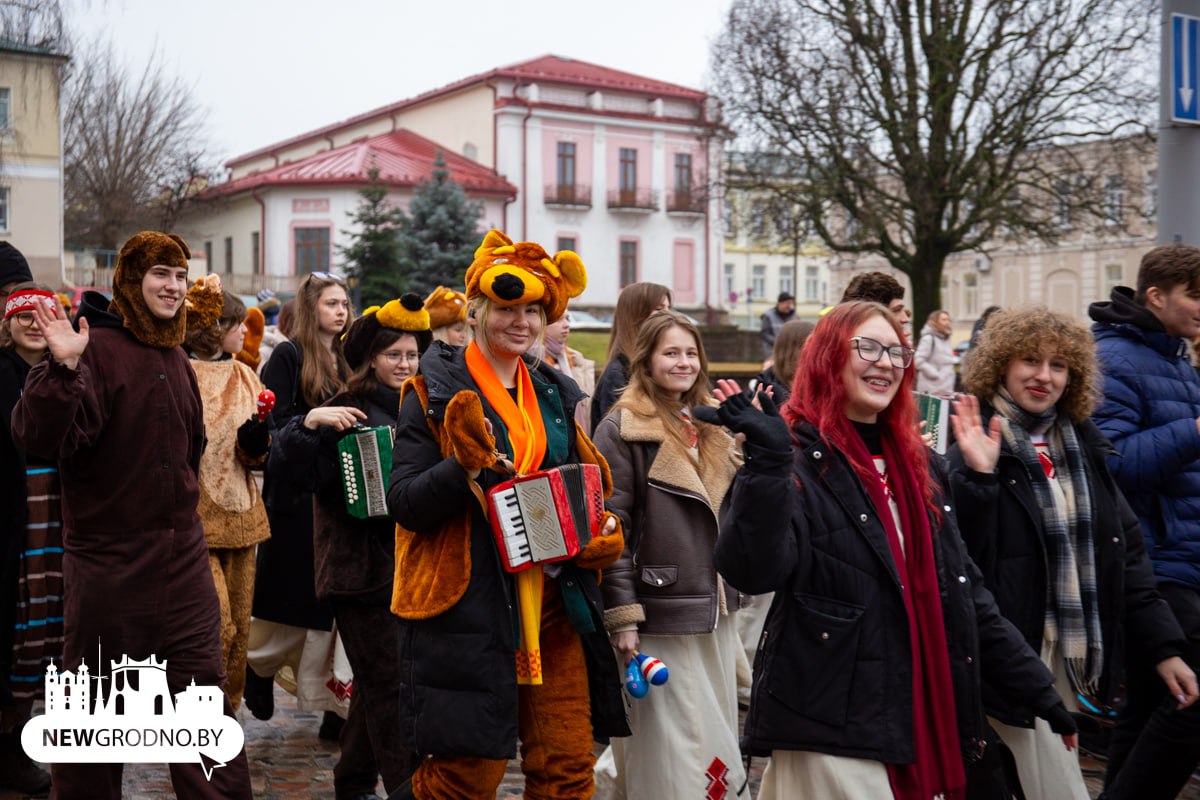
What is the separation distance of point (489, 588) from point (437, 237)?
37.4 meters

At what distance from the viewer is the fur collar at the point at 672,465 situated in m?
4.95

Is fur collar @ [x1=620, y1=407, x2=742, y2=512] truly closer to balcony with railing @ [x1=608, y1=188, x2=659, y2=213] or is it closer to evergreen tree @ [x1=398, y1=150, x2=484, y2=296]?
evergreen tree @ [x1=398, y1=150, x2=484, y2=296]

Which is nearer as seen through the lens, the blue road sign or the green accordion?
the green accordion

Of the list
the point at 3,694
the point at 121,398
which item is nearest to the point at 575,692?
the point at 121,398

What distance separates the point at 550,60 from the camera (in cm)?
5941

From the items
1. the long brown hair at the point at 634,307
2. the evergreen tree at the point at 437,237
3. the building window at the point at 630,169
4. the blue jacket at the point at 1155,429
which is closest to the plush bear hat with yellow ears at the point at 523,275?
the long brown hair at the point at 634,307

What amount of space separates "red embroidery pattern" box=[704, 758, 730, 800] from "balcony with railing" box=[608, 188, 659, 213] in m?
54.5

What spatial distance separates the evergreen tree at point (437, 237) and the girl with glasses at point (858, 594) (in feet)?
119

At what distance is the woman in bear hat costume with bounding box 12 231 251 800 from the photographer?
4.49 m

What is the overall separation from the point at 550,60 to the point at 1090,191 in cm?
3781

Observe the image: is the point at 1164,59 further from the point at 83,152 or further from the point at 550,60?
the point at 550,60

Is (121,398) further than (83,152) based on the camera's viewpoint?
No

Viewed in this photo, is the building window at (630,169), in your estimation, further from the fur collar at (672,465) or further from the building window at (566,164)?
the fur collar at (672,465)

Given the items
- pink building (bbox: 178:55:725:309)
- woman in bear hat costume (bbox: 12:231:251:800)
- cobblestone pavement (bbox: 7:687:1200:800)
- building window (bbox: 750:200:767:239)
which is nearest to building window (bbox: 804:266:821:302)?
pink building (bbox: 178:55:725:309)
